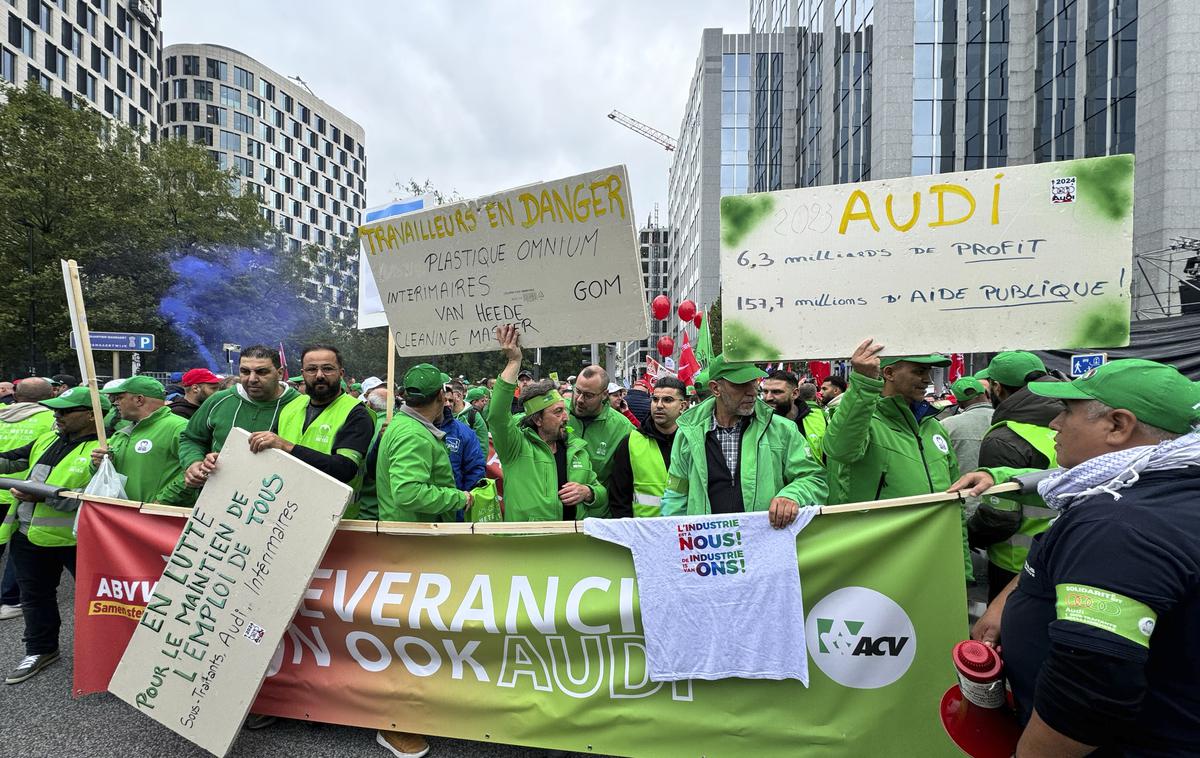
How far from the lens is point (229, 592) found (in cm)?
321

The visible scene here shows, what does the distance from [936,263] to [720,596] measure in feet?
5.32

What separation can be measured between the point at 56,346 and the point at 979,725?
30.3 m

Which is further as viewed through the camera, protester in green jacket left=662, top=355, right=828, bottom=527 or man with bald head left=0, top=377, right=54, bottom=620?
man with bald head left=0, top=377, right=54, bottom=620

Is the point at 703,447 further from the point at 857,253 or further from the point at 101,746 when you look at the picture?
the point at 101,746

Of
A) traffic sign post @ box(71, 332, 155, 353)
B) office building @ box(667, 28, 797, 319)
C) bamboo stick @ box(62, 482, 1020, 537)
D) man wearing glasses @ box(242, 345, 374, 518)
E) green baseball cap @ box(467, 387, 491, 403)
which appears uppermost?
office building @ box(667, 28, 797, 319)

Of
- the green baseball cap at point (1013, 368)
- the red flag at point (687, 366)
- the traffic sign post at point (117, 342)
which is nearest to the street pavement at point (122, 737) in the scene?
the green baseball cap at point (1013, 368)

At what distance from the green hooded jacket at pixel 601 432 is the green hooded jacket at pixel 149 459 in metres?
2.67

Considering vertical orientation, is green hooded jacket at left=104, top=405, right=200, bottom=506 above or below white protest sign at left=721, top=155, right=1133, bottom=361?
below

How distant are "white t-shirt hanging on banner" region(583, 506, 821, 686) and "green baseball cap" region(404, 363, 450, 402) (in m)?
1.44

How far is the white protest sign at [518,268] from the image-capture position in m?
3.15

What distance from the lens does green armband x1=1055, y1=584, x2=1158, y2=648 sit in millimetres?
1344

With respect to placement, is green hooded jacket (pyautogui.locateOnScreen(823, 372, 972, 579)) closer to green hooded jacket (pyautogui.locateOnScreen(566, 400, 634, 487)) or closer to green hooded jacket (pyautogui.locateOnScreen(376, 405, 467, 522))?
green hooded jacket (pyautogui.locateOnScreen(376, 405, 467, 522))

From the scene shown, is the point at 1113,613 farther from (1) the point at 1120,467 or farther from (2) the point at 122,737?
(2) the point at 122,737

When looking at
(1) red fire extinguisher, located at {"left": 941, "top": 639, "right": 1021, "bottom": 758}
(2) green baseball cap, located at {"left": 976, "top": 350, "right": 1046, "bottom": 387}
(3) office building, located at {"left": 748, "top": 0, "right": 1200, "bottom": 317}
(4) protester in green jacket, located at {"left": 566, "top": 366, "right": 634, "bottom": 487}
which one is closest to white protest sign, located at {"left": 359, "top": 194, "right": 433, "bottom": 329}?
(4) protester in green jacket, located at {"left": 566, "top": 366, "right": 634, "bottom": 487}
